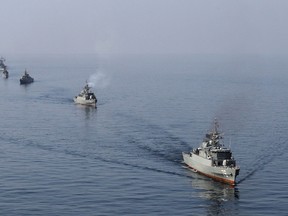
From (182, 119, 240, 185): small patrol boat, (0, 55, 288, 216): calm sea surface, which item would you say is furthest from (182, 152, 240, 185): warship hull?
(0, 55, 288, 216): calm sea surface

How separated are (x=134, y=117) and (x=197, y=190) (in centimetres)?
7499

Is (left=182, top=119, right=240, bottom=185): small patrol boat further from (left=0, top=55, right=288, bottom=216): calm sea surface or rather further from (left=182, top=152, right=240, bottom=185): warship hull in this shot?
(left=0, top=55, right=288, bottom=216): calm sea surface

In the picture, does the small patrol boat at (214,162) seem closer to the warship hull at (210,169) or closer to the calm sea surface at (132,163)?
the warship hull at (210,169)

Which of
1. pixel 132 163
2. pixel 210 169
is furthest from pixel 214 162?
pixel 132 163

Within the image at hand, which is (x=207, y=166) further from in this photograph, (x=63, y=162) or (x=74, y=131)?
(x=74, y=131)

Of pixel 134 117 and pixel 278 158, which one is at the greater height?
pixel 134 117

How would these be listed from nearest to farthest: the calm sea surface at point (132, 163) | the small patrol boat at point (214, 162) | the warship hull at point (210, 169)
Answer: the calm sea surface at point (132, 163), the warship hull at point (210, 169), the small patrol boat at point (214, 162)

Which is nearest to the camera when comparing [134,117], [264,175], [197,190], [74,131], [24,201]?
[24,201]

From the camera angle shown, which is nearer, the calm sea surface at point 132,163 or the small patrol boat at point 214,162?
the calm sea surface at point 132,163

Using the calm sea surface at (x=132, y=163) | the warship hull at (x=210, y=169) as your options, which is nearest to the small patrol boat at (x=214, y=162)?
the warship hull at (x=210, y=169)

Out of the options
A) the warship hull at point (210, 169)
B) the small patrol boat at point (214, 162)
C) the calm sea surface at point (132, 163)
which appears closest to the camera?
the calm sea surface at point (132, 163)

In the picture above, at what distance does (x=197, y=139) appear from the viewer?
13362 cm

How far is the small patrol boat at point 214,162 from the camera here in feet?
320

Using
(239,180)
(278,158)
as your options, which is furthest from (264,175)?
(278,158)
